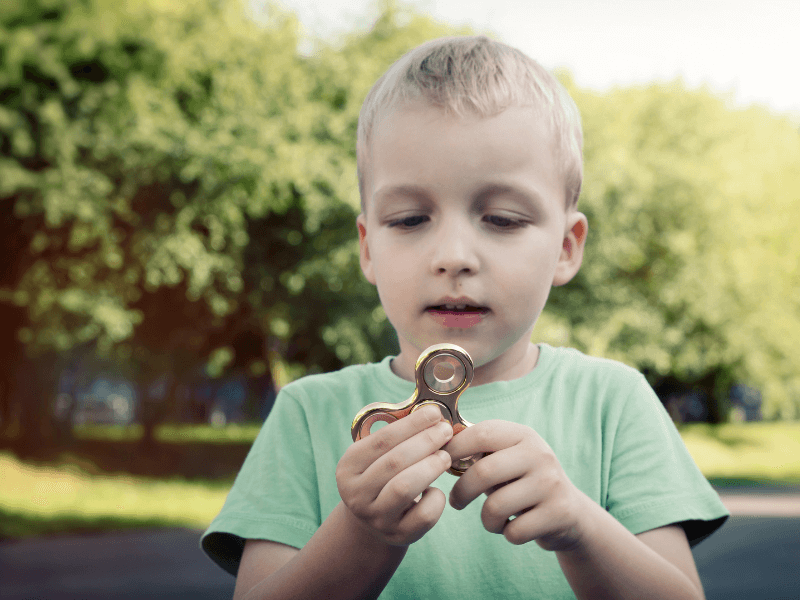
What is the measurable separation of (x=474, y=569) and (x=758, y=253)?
819 inches

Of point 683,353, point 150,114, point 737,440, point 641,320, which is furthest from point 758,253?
point 150,114

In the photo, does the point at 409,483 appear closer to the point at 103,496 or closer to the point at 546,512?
the point at 546,512

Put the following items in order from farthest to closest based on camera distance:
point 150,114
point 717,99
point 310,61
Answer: point 717,99 < point 310,61 < point 150,114

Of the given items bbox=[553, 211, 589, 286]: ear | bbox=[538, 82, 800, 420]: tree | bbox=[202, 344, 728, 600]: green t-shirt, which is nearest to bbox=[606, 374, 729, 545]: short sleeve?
bbox=[202, 344, 728, 600]: green t-shirt

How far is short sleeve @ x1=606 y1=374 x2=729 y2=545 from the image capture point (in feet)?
4.58

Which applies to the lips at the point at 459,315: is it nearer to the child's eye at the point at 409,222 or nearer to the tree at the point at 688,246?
the child's eye at the point at 409,222

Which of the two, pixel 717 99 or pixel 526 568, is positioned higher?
pixel 717 99

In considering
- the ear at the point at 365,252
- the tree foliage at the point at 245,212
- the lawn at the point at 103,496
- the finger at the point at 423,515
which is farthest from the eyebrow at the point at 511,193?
the lawn at the point at 103,496

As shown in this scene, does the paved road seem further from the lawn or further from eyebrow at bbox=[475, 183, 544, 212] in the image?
eyebrow at bbox=[475, 183, 544, 212]

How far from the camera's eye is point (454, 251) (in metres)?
1.20

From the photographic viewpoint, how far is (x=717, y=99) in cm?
2269

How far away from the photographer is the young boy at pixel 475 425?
3.48ft

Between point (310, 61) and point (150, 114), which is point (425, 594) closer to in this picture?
point (150, 114)

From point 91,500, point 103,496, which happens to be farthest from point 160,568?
point 103,496
